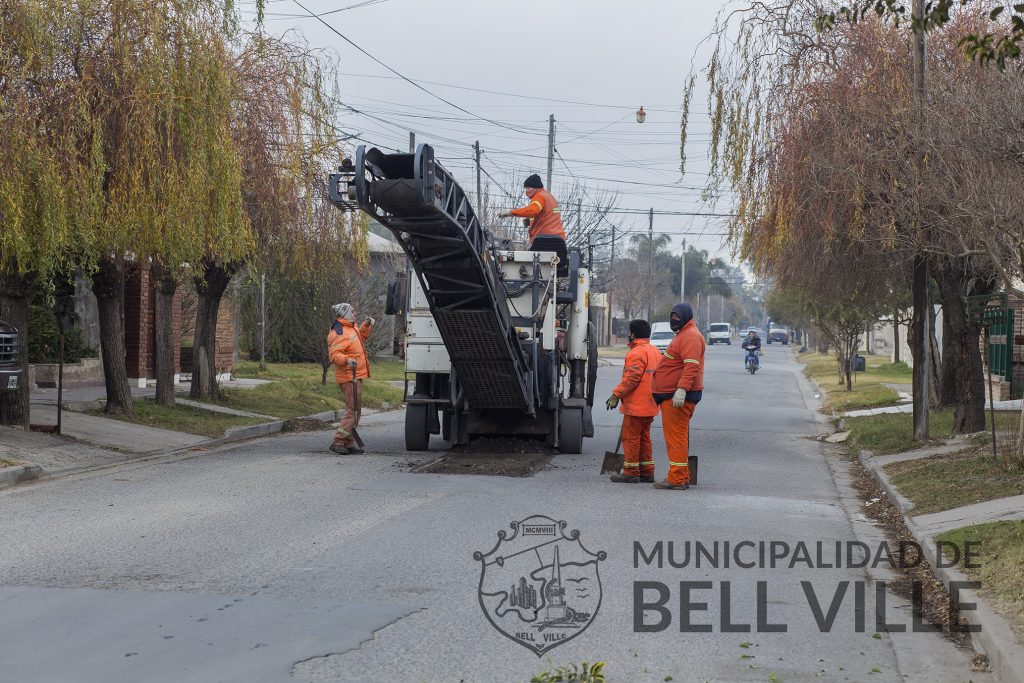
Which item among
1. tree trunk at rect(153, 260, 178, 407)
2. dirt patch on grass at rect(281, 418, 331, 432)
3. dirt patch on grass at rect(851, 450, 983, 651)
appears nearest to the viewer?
dirt patch on grass at rect(851, 450, 983, 651)

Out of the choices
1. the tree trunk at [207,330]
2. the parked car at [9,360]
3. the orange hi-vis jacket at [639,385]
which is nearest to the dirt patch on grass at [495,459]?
the orange hi-vis jacket at [639,385]

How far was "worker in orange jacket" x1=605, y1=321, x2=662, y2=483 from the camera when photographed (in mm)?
12805

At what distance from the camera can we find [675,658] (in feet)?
19.6

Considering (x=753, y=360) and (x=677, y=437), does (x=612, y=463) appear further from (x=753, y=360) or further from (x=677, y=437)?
(x=753, y=360)

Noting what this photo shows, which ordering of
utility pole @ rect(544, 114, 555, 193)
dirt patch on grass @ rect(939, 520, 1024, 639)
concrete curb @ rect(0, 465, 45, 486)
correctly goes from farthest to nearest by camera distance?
utility pole @ rect(544, 114, 555, 193) < concrete curb @ rect(0, 465, 45, 486) < dirt patch on grass @ rect(939, 520, 1024, 639)

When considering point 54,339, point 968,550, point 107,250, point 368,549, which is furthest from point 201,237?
point 54,339

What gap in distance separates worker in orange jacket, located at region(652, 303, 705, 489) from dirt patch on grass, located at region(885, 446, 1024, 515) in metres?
2.23

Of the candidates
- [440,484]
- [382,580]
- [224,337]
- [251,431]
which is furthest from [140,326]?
[382,580]

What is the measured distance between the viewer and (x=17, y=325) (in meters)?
15.1

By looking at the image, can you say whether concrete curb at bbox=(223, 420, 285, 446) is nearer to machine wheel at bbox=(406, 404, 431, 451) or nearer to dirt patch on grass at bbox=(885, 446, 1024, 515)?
machine wheel at bbox=(406, 404, 431, 451)

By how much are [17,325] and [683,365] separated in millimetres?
8500

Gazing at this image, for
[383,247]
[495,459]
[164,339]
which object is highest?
[383,247]

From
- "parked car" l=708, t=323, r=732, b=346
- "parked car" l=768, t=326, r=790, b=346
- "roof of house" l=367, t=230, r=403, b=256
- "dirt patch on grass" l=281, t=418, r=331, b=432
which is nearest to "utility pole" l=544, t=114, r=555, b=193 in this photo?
"roof of house" l=367, t=230, r=403, b=256

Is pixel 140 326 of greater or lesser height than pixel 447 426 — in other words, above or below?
above
